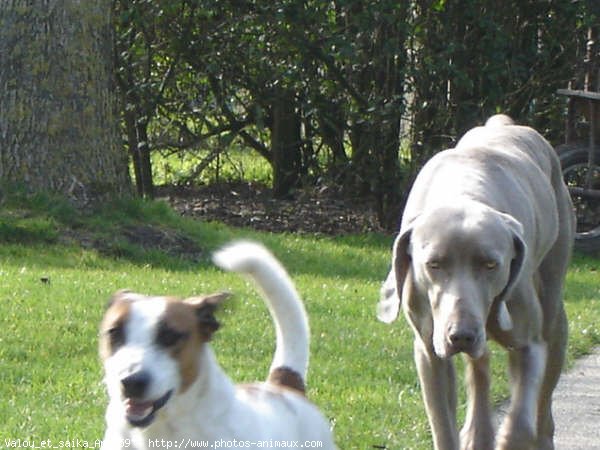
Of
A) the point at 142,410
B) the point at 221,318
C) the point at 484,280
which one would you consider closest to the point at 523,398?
the point at 484,280

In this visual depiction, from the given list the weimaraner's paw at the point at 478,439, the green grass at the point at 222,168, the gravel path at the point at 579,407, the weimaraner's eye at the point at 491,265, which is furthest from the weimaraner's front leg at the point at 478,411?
the green grass at the point at 222,168

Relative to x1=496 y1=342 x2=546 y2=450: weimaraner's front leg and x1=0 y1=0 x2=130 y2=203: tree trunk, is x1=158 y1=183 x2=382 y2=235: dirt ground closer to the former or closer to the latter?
x1=0 y1=0 x2=130 y2=203: tree trunk

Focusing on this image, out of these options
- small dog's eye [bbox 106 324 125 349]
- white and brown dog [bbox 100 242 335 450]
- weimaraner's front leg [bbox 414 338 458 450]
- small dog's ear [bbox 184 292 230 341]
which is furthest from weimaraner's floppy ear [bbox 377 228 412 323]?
small dog's eye [bbox 106 324 125 349]

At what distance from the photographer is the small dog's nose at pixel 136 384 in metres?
3.92

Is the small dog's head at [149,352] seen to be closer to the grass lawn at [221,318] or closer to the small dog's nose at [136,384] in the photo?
the small dog's nose at [136,384]

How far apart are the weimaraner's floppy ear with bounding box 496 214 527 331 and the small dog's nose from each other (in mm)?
1857

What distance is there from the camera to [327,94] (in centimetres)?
1393

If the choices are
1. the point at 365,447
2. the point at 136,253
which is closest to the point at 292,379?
the point at 365,447

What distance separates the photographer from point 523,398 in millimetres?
5719

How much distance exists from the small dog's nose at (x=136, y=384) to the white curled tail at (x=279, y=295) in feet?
2.37

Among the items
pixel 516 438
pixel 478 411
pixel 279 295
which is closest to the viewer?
pixel 279 295

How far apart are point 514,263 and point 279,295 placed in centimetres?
106

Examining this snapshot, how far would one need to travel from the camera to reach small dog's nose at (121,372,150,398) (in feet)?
12.9

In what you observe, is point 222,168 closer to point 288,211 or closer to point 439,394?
point 288,211
